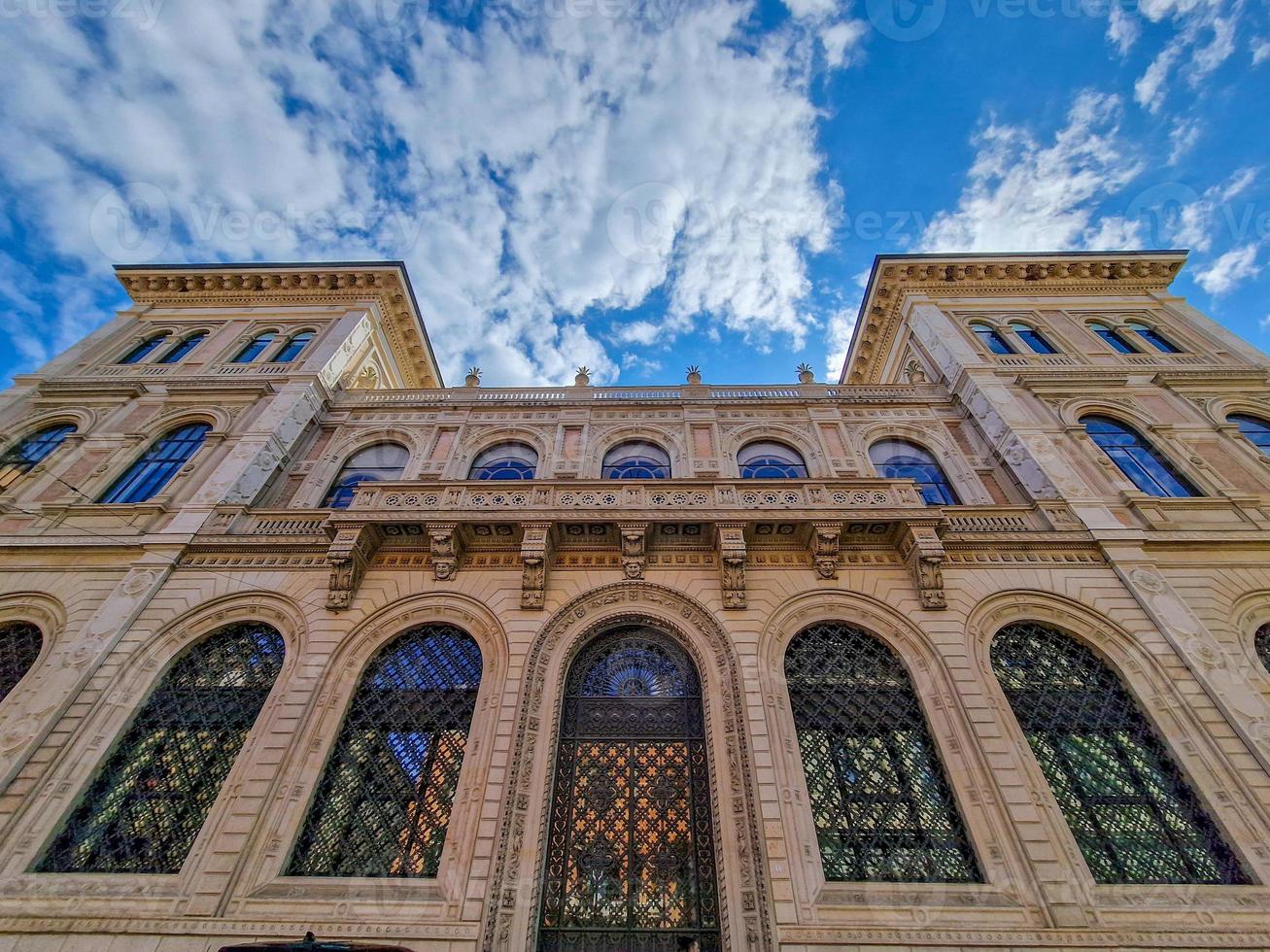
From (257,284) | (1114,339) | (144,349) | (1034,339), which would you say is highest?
(257,284)

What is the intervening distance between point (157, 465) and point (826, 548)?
14799mm

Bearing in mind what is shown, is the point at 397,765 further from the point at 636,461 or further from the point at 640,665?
the point at 636,461

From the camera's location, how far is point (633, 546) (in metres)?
10.1

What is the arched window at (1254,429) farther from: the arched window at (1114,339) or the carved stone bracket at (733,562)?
the carved stone bracket at (733,562)

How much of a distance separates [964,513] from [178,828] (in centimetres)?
1402

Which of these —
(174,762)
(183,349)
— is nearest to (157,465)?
(183,349)

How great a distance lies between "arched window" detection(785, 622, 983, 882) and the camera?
7.26 metres

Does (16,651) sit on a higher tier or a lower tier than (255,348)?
lower

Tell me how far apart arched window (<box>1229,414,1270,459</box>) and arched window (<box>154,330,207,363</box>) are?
89.6ft

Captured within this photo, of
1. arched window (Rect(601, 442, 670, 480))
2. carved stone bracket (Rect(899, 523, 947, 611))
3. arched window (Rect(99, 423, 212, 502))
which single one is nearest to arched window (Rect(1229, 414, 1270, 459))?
carved stone bracket (Rect(899, 523, 947, 611))

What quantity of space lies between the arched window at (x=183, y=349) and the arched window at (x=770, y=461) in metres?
15.9

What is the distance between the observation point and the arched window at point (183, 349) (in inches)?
617

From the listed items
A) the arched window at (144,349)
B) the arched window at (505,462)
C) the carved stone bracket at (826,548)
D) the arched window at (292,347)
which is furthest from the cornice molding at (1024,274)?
the arched window at (144,349)

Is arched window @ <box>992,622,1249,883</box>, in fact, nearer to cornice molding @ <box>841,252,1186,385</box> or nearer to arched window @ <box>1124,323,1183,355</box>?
arched window @ <box>1124,323,1183,355</box>
